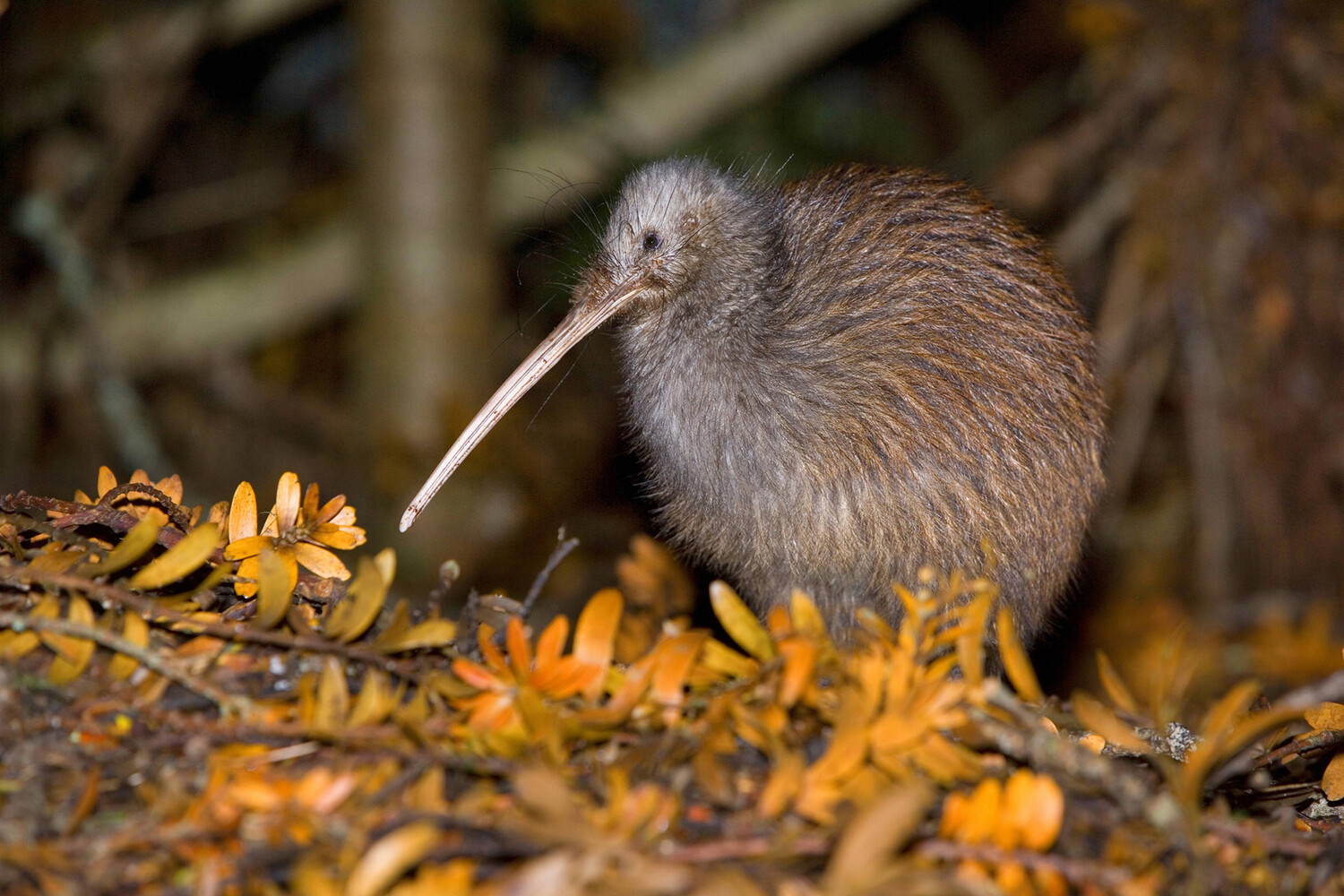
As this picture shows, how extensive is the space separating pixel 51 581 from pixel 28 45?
399 cm

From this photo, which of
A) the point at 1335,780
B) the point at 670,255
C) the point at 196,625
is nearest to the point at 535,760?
the point at 196,625

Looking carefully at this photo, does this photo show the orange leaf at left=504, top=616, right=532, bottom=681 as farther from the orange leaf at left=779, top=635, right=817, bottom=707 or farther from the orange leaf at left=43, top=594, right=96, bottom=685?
the orange leaf at left=43, top=594, right=96, bottom=685

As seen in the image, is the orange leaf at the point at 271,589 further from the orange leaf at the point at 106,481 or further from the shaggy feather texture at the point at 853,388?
the shaggy feather texture at the point at 853,388

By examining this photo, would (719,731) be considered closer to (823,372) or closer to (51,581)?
(51,581)

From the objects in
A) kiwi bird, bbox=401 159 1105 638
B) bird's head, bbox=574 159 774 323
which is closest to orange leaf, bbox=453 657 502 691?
kiwi bird, bbox=401 159 1105 638

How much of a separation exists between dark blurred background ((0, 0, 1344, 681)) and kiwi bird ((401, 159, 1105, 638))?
0.80 m

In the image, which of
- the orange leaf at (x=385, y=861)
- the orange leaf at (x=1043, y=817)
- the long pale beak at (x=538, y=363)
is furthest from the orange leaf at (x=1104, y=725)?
the long pale beak at (x=538, y=363)

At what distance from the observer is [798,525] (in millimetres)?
2012

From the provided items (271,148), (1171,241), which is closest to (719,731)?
(1171,241)

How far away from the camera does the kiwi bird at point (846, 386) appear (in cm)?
199

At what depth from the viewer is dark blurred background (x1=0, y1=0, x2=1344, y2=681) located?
11.4 feet

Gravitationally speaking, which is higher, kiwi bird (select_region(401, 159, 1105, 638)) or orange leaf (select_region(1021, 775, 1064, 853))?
kiwi bird (select_region(401, 159, 1105, 638))

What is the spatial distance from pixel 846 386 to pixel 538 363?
532mm

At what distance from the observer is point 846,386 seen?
2031 mm
